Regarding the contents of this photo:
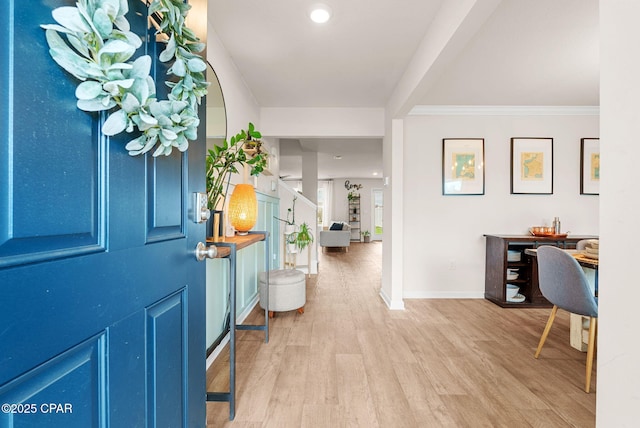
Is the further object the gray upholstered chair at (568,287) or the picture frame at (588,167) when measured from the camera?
the picture frame at (588,167)

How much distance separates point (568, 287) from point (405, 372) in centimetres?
115

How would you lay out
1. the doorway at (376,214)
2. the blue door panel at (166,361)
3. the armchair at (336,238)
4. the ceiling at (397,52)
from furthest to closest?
the doorway at (376,214), the armchair at (336,238), the ceiling at (397,52), the blue door panel at (166,361)

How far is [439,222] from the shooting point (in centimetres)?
360

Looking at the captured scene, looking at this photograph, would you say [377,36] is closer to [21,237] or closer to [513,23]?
[513,23]

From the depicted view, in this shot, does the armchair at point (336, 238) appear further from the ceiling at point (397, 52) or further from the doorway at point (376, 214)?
the ceiling at point (397, 52)

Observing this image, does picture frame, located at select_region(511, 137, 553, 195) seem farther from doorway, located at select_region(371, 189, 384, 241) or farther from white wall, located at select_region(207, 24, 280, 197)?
doorway, located at select_region(371, 189, 384, 241)

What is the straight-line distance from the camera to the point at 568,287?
5.95 feet

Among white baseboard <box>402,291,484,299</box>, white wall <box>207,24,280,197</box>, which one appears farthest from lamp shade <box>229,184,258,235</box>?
white baseboard <box>402,291,484,299</box>

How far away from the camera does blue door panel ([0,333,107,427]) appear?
0.43 meters

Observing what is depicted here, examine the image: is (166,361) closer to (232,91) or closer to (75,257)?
(75,257)

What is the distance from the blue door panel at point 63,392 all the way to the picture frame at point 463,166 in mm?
3645

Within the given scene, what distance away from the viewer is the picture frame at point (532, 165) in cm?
355

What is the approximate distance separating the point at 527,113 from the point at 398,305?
284 cm

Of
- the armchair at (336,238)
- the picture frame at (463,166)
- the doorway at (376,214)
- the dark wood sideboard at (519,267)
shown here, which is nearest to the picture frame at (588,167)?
the dark wood sideboard at (519,267)
